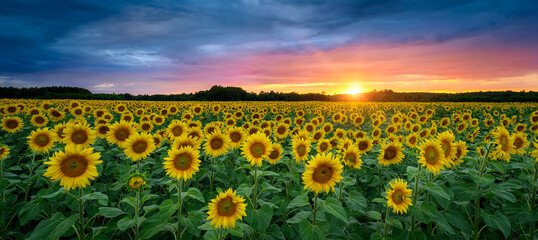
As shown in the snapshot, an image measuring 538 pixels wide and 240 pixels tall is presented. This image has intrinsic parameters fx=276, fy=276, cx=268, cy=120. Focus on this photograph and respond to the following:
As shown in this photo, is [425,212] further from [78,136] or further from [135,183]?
[78,136]

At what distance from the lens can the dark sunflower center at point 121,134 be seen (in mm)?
5148

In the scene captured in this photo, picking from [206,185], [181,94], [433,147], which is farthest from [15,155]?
[181,94]

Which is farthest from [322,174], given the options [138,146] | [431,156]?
[138,146]

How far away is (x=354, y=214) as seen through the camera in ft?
12.6

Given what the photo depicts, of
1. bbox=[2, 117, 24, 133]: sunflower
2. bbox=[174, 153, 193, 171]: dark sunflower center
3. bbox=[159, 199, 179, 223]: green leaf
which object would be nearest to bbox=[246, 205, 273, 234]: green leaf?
bbox=[159, 199, 179, 223]: green leaf

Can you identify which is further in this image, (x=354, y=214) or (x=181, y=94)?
(x=181, y=94)

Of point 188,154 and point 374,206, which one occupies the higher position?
point 188,154

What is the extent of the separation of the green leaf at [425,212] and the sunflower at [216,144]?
294 cm

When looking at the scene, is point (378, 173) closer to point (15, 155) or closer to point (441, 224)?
point (441, 224)

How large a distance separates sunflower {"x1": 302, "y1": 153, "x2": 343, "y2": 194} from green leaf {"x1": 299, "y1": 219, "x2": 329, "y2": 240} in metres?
0.38

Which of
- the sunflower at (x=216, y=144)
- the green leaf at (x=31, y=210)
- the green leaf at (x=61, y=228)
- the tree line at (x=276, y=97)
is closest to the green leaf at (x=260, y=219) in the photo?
the sunflower at (x=216, y=144)

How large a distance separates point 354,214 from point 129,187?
9.51 ft

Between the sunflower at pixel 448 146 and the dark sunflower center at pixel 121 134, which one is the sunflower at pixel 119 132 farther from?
the sunflower at pixel 448 146

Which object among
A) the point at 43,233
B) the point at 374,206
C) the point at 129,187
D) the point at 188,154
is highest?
the point at 188,154
